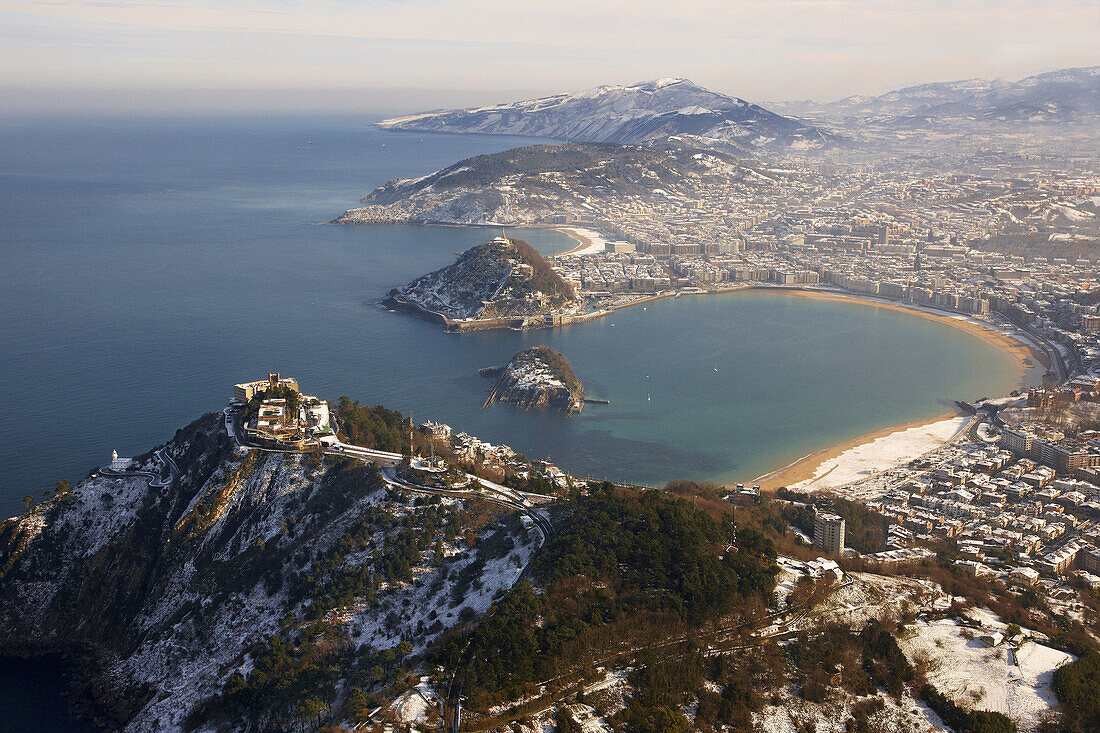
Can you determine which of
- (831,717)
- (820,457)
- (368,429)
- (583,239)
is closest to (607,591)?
(831,717)

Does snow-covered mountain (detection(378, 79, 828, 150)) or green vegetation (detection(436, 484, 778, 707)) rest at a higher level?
snow-covered mountain (detection(378, 79, 828, 150))

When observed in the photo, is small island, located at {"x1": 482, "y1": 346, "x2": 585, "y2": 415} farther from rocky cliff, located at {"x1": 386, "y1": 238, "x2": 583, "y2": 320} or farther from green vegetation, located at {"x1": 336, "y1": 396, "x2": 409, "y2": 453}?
rocky cliff, located at {"x1": 386, "y1": 238, "x2": 583, "y2": 320}

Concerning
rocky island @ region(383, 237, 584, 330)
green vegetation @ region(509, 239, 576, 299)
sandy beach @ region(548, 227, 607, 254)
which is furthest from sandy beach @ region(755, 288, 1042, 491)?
sandy beach @ region(548, 227, 607, 254)

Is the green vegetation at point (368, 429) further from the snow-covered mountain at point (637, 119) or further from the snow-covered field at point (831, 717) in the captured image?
the snow-covered mountain at point (637, 119)

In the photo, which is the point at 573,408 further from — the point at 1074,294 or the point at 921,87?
the point at 921,87

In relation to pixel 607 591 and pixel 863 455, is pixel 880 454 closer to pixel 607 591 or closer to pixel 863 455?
pixel 863 455

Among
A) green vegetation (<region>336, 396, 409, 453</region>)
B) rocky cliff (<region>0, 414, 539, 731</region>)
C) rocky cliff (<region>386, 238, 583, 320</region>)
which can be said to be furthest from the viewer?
rocky cliff (<region>386, 238, 583, 320</region>)

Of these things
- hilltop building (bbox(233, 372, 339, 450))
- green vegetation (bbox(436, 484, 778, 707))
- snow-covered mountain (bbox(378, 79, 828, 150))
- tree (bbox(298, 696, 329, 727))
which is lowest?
tree (bbox(298, 696, 329, 727))

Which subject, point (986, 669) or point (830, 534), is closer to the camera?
point (986, 669)
